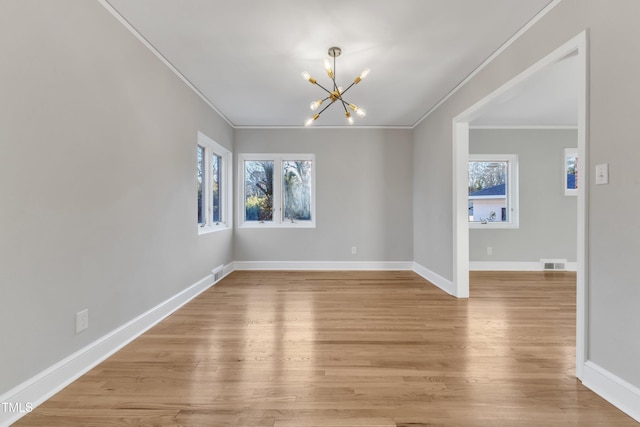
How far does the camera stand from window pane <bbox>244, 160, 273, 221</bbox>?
17.9 ft

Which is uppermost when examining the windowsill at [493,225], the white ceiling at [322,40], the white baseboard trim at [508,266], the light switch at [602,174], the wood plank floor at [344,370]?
the white ceiling at [322,40]

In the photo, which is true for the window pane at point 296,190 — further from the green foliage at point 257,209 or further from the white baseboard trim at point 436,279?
the white baseboard trim at point 436,279

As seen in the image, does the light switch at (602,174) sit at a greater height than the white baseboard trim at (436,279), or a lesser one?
greater

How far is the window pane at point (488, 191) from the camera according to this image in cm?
544

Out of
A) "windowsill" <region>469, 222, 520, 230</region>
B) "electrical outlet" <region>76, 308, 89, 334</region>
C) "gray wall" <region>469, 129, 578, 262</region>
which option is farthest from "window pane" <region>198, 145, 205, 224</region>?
"gray wall" <region>469, 129, 578, 262</region>

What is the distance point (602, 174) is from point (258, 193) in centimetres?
469

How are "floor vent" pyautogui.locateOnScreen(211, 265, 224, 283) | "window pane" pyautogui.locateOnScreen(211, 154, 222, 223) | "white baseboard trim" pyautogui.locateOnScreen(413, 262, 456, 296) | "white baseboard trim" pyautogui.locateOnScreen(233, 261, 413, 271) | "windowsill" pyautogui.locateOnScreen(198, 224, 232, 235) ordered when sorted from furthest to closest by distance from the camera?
"white baseboard trim" pyautogui.locateOnScreen(233, 261, 413, 271) → "window pane" pyautogui.locateOnScreen(211, 154, 222, 223) → "floor vent" pyautogui.locateOnScreen(211, 265, 224, 283) → "windowsill" pyautogui.locateOnScreen(198, 224, 232, 235) → "white baseboard trim" pyautogui.locateOnScreen(413, 262, 456, 296)

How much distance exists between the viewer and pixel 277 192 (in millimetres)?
5445

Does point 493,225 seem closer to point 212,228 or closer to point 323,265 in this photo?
point 323,265

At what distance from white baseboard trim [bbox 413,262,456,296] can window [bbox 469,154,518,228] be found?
4.52ft

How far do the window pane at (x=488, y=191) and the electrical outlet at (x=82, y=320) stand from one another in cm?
562

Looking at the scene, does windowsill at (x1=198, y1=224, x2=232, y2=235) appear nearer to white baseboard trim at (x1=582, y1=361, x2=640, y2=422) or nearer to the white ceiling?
the white ceiling

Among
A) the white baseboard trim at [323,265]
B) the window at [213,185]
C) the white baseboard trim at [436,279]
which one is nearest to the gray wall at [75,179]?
the window at [213,185]

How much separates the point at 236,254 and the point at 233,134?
7.15 ft
